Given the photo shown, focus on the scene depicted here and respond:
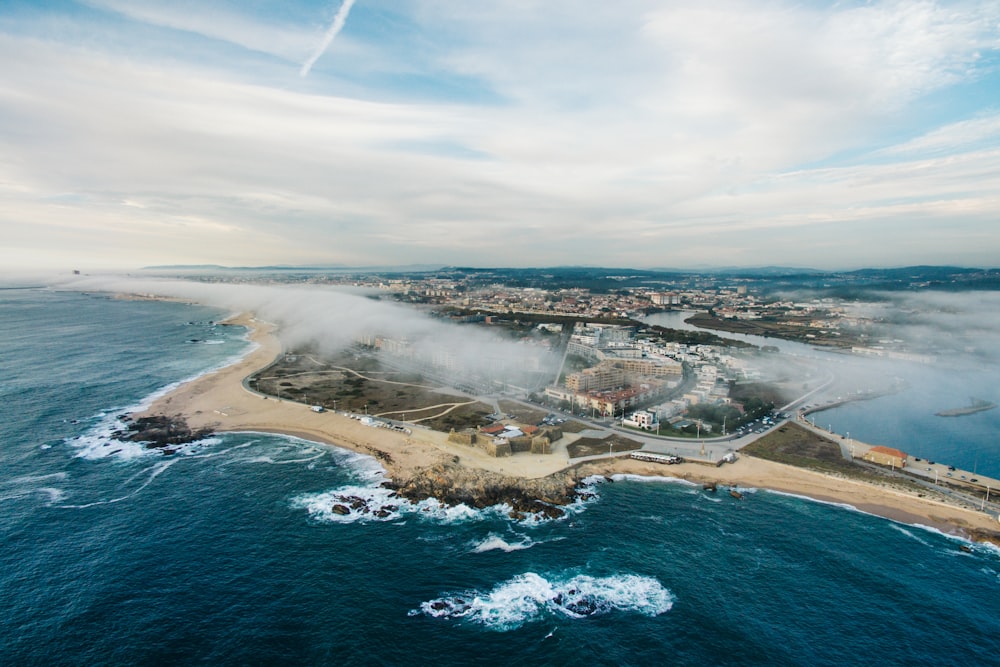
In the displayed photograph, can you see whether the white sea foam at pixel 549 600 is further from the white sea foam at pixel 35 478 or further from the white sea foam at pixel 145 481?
the white sea foam at pixel 35 478

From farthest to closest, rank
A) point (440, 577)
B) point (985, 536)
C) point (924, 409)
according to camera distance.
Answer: point (924, 409), point (985, 536), point (440, 577)

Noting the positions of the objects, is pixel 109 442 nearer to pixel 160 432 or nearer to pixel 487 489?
pixel 160 432

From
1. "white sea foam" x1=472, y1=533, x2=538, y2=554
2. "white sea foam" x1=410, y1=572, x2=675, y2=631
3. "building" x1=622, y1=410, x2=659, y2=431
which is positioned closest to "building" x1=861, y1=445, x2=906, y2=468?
"building" x1=622, y1=410, x2=659, y2=431

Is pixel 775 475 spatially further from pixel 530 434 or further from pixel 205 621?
pixel 205 621

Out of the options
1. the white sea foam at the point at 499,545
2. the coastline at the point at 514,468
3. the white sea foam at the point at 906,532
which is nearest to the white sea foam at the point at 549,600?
the white sea foam at the point at 499,545

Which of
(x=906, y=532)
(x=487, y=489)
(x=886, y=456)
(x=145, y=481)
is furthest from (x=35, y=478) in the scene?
(x=886, y=456)
